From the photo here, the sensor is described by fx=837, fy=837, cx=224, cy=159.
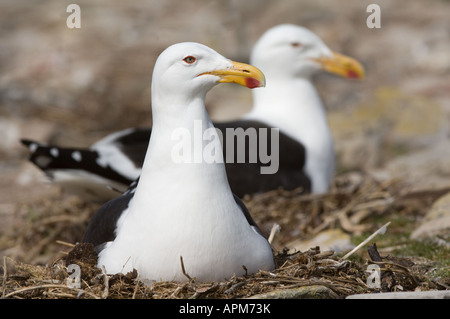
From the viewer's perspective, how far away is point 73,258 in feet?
16.5

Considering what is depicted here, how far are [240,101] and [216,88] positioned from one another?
1648 millimetres

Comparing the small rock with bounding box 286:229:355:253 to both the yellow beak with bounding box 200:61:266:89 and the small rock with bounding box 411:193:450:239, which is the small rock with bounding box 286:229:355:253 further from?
the yellow beak with bounding box 200:61:266:89

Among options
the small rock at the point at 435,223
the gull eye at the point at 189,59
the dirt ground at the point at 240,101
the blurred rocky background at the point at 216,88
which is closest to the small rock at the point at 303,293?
the dirt ground at the point at 240,101

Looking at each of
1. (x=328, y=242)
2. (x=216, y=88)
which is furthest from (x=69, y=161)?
(x=216, y=88)

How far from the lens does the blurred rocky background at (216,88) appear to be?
454 inches

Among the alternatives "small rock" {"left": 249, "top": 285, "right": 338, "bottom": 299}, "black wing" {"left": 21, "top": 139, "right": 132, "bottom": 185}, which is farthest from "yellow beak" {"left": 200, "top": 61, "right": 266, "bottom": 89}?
"black wing" {"left": 21, "top": 139, "right": 132, "bottom": 185}

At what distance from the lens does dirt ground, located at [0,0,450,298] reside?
806cm

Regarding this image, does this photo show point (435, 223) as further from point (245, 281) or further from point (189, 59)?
point (189, 59)

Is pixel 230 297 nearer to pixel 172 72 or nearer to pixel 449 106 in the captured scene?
pixel 172 72

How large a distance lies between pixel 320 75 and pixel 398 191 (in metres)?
7.66

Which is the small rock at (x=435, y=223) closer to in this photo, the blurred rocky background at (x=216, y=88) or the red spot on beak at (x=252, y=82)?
the blurred rocky background at (x=216, y=88)

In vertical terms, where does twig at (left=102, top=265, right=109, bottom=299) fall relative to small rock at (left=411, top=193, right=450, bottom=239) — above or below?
above

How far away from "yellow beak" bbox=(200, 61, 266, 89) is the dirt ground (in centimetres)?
117
